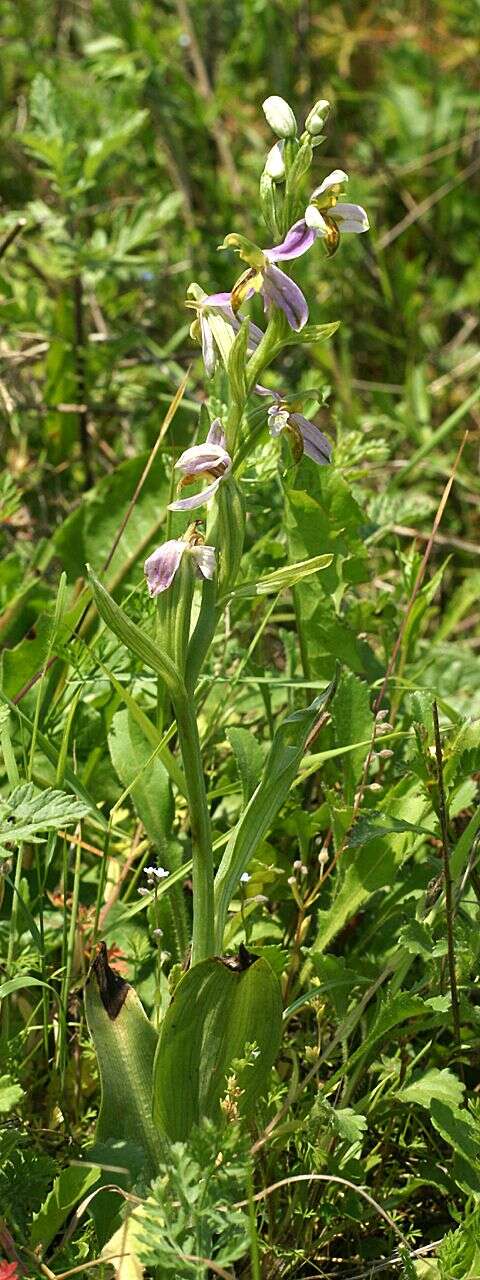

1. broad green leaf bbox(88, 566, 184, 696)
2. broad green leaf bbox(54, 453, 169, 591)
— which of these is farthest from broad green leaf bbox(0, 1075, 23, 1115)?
broad green leaf bbox(54, 453, 169, 591)

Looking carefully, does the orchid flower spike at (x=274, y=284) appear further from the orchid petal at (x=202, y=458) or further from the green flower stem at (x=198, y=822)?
the green flower stem at (x=198, y=822)

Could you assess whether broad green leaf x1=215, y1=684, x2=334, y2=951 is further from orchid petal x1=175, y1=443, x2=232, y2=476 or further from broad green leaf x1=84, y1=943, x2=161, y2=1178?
orchid petal x1=175, y1=443, x2=232, y2=476

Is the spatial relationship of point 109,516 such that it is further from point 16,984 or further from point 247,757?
point 16,984

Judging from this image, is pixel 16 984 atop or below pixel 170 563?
below

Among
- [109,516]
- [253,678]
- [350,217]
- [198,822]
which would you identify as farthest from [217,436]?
[109,516]

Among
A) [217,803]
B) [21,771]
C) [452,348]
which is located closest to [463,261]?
[452,348]

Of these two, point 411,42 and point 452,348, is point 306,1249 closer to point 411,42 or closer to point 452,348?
point 452,348

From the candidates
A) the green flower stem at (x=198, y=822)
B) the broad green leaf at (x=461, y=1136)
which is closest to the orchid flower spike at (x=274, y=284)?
the green flower stem at (x=198, y=822)
